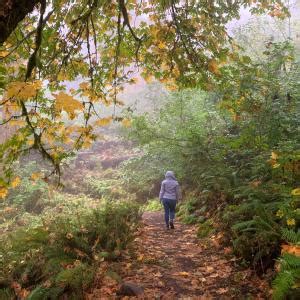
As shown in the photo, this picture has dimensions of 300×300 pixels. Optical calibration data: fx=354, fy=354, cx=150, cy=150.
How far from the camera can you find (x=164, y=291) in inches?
201

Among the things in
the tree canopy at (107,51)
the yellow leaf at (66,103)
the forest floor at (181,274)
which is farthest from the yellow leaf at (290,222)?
the yellow leaf at (66,103)

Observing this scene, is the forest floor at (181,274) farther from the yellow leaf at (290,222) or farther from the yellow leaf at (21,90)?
the yellow leaf at (21,90)

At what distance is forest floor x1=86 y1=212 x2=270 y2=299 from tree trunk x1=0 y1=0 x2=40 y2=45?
12.1 ft

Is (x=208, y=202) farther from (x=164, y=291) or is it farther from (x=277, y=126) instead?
(x=164, y=291)

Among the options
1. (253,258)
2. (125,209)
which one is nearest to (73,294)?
(253,258)

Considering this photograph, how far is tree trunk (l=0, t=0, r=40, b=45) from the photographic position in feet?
9.18

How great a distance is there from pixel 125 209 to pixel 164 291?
12.3 feet

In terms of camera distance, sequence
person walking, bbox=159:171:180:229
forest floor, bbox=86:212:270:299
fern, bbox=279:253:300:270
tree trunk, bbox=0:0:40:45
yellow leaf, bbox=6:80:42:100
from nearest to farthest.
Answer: tree trunk, bbox=0:0:40:45
yellow leaf, bbox=6:80:42:100
fern, bbox=279:253:300:270
forest floor, bbox=86:212:270:299
person walking, bbox=159:171:180:229

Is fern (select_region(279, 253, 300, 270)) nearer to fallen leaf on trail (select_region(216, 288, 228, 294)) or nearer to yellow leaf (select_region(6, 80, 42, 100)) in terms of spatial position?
fallen leaf on trail (select_region(216, 288, 228, 294))

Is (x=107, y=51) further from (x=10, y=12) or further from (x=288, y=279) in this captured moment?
(x=288, y=279)

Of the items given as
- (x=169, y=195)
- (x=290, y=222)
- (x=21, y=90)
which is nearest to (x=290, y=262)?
(x=290, y=222)

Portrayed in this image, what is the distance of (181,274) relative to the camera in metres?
5.77

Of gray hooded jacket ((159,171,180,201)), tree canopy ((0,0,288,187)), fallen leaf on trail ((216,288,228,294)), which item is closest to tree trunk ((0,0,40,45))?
tree canopy ((0,0,288,187))

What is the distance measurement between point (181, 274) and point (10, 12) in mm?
4594
